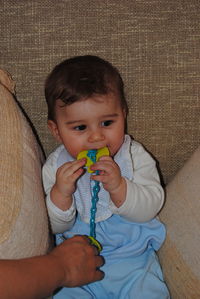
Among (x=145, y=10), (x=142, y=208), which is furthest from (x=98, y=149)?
(x=145, y=10)

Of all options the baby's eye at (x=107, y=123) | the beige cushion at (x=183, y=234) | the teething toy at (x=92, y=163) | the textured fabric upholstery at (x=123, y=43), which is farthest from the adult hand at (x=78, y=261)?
the textured fabric upholstery at (x=123, y=43)

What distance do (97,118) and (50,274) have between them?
0.40 metres

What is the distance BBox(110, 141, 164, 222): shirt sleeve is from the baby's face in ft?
0.29

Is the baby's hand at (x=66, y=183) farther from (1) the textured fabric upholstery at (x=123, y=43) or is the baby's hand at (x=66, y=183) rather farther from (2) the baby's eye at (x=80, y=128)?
(1) the textured fabric upholstery at (x=123, y=43)

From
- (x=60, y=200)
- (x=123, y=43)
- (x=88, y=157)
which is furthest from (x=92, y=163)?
(x=123, y=43)

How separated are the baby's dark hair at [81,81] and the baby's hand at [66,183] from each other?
15 cm

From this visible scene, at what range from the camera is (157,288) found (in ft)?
3.52

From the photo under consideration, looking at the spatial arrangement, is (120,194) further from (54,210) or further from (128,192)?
(54,210)

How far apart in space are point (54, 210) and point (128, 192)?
196 mm

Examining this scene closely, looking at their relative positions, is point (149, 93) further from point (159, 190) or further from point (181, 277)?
point (181, 277)

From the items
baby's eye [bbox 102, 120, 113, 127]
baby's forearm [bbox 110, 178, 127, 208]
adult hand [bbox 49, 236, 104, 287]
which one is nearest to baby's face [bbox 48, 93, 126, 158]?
baby's eye [bbox 102, 120, 113, 127]

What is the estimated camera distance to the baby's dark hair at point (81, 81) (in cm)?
107

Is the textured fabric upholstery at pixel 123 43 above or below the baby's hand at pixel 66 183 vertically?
above

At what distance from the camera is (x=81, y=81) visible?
42.4 inches
